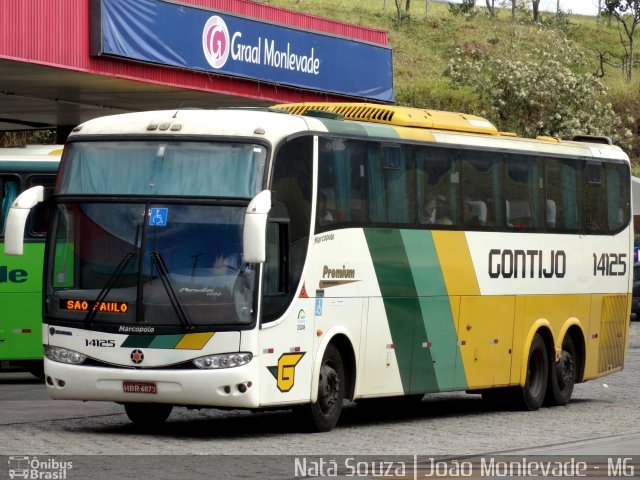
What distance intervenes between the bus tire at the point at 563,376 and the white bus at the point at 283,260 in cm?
101

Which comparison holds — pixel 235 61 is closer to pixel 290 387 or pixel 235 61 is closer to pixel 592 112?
pixel 290 387

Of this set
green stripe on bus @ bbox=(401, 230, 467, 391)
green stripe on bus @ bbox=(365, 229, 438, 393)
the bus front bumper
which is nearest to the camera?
the bus front bumper

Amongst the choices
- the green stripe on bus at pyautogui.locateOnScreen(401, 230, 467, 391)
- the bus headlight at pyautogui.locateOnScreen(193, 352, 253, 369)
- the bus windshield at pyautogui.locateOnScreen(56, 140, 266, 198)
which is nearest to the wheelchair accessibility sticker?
the bus windshield at pyautogui.locateOnScreen(56, 140, 266, 198)

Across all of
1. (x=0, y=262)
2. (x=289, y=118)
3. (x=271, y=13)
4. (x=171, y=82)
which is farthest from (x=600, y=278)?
(x=271, y=13)

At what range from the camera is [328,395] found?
15.0 metres

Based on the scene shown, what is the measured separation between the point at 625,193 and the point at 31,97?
13971 millimetres

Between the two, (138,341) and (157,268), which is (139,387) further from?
(157,268)

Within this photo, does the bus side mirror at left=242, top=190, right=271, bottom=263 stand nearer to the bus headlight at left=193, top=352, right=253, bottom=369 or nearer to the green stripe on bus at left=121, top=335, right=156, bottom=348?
the bus headlight at left=193, top=352, right=253, bottom=369

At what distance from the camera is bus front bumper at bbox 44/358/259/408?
13781mm

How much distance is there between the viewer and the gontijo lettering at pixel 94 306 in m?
A: 14.1

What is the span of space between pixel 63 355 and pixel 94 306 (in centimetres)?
58

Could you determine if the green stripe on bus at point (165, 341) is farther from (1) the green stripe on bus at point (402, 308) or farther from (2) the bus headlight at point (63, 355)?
(1) the green stripe on bus at point (402, 308)

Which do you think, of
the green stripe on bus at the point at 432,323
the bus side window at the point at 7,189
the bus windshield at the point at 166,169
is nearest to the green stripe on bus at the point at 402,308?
the green stripe on bus at the point at 432,323

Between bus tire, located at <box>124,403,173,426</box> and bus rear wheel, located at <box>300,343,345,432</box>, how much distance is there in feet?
5.50
